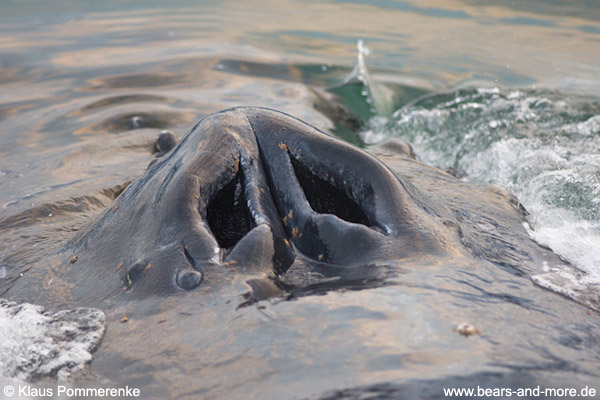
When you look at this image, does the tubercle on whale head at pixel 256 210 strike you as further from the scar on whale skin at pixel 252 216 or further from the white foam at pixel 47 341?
the white foam at pixel 47 341

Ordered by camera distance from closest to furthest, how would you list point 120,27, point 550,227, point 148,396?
point 148,396
point 550,227
point 120,27

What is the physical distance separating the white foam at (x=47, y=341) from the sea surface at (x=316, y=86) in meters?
0.61

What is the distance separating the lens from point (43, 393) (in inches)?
76.1

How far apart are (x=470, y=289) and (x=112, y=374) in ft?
3.74

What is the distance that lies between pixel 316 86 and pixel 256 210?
21.2 ft

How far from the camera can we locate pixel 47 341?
219cm

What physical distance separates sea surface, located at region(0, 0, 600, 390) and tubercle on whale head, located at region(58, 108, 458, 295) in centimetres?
63

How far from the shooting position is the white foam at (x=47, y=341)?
6.64 ft

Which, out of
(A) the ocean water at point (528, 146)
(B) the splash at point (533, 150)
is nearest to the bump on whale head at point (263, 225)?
(B) the splash at point (533, 150)

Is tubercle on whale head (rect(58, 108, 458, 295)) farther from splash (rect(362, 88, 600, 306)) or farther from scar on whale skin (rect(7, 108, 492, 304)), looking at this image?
splash (rect(362, 88, 600, 306))

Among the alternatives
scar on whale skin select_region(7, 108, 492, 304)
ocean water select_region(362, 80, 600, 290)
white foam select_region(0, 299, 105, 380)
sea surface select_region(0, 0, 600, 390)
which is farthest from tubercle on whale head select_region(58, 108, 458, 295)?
ocean water select_region(362, 80, 600, 290)

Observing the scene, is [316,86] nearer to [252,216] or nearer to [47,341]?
[252,216]

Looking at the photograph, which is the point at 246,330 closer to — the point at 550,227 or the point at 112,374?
the point at 112,374

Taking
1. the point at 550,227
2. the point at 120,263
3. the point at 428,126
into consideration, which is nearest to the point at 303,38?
the point at 428,126
